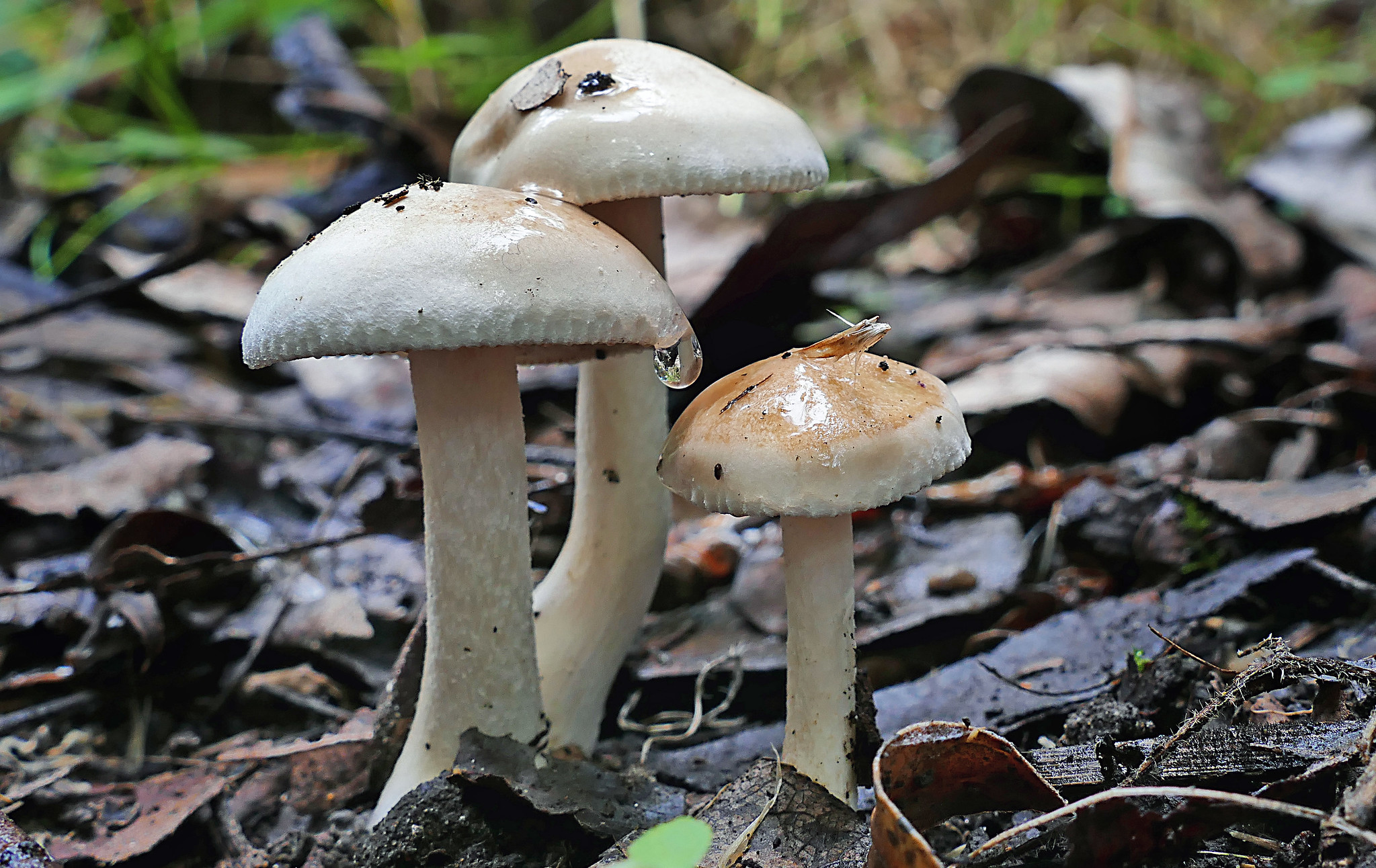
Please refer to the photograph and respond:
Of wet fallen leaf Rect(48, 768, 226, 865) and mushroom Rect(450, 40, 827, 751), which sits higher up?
mushroom Rect(450, 40, 827, 751)

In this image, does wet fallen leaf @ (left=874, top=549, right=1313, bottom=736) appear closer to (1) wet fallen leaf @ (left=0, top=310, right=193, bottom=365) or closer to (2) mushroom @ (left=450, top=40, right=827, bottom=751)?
(2) mushroom @ (left=450, top=40, right=827, bottom=751)

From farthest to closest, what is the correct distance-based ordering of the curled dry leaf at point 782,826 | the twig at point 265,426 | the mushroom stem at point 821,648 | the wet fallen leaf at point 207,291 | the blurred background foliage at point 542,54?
the blurred background foliage at point 542,54
the wet fallen leaf at point 207,291
the twig at point 265,426
the mushroom stem at point 821,648
the curled dry leaf at point 782,826

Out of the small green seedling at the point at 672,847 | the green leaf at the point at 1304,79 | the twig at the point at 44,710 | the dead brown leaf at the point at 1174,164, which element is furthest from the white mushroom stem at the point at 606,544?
the green leaf at the point at 1304,79

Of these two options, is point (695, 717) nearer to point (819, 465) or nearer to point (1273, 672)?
point (819, 465)

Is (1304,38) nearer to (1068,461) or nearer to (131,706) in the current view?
(1068,461)

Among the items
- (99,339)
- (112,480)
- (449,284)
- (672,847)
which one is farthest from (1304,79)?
Answer: (99,339)

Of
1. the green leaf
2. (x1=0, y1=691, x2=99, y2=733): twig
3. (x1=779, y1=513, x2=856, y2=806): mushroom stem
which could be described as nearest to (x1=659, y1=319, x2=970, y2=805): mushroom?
(x1=779, y1=513, x2=856, y2=806): mushroom stem

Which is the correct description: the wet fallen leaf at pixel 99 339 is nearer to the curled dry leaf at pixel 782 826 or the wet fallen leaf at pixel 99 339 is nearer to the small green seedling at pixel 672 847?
the curled dry leaf at pixel 782 826
